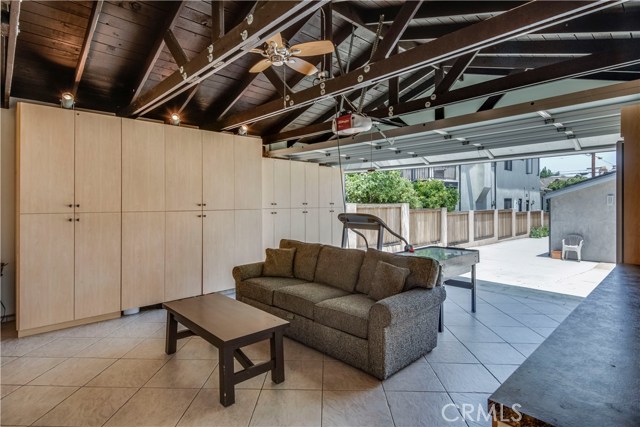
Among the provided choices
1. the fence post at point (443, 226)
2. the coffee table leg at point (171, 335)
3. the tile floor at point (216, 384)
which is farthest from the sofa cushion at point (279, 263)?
the fence post at point (443, 226)

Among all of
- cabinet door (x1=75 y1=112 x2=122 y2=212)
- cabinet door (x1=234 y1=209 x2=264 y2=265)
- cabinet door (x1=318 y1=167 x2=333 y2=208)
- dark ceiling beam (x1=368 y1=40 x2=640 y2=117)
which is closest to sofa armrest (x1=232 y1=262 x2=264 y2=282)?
cabinet door (x1=234 y1=209 x2=264 y2=265)

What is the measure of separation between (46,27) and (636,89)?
18.5ft

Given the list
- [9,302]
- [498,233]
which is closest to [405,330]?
[9,302]

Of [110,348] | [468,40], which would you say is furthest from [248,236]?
[468,40]

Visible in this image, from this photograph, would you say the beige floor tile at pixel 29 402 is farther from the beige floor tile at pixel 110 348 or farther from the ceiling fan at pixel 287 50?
the ceiling fan at pixel 287 50

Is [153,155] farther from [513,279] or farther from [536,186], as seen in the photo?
[536,186]

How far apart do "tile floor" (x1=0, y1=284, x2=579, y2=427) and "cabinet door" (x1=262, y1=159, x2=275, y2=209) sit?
3.07 meters

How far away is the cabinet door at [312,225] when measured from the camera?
704 cm

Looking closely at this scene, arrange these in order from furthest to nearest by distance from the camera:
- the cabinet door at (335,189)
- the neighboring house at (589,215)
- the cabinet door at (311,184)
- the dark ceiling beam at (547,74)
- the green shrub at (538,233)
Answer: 1. the green shrub at (538,233)
2. the neighboring house at (589,215)
3. the cabinet door at (335,189)
4. the cabinet door at (311,184)
5. the dark ceiling beam at (547,74)

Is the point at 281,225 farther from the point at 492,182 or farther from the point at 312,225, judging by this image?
the point at 492,182

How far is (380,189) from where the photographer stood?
32.2ft

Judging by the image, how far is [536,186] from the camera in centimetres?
1650

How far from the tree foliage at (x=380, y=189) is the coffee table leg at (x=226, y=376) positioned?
7.81 m

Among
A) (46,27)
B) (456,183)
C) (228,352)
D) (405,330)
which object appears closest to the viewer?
(228,352)
